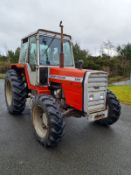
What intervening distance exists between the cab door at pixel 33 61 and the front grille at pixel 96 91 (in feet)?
4.85

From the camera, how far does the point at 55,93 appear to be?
14.0 feet

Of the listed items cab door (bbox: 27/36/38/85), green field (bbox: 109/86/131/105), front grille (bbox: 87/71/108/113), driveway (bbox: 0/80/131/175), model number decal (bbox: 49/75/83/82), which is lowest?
driveway (bbox: 0/80/131/175)

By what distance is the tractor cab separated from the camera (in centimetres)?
438

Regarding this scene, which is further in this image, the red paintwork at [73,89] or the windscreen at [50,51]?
the windscreen at [50,51]

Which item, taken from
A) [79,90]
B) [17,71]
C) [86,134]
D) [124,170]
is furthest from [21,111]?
[124,170]

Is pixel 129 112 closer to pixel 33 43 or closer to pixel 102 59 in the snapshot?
pixel 33 43

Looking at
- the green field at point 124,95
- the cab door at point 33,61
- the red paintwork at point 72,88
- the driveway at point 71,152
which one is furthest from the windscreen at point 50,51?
the green field at point 124,95

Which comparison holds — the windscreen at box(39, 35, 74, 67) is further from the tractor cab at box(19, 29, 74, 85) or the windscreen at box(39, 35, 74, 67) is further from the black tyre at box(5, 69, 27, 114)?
the black tyre at box(5, 69, 27, 114)

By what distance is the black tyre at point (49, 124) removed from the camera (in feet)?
10.9

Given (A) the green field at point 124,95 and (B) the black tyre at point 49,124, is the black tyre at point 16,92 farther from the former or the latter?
(A) the green field at point 124,95

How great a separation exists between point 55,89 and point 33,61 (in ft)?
3.20

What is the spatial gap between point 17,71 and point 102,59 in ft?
83.5

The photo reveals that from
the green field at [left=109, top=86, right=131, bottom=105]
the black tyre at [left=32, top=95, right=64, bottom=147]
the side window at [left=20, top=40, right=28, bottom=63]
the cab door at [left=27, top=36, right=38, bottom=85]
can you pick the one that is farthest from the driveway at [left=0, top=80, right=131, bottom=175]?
the green field at [left=109, top=86, right=131, bottom=105]

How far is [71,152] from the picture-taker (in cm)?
337
